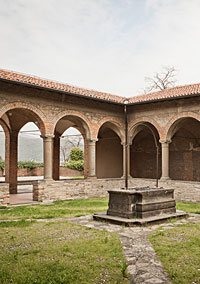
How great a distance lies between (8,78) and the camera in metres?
11.1

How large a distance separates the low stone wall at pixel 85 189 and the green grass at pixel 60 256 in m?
5.39

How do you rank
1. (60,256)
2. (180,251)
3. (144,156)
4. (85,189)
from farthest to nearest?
(144,156) → (85,189) → (180,251) → (60,256)

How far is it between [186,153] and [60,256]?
14810mm

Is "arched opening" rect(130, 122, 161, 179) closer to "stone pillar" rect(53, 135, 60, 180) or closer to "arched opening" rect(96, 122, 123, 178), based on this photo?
"arched opening" rect(96, 122, 123, 178)

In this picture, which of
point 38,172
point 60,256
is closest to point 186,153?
point 60,256

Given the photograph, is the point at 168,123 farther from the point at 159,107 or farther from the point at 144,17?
the point at 144,17

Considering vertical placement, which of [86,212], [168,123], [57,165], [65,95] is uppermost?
[65,95]

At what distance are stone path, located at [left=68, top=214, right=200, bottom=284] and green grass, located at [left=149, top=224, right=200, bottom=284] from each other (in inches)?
4.7

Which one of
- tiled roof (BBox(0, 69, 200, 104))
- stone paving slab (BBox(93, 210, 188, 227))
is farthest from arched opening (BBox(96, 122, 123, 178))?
stone paving slab (BBox(93, 210, 188, 227))

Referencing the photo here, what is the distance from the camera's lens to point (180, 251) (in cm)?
520

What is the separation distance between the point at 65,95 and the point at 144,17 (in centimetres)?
670

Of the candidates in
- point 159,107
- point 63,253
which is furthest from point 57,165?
point 63,253

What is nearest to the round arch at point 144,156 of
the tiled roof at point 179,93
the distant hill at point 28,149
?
the tiled roof at point 179,93

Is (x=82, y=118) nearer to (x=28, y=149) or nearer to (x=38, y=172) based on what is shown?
(x=38, y=172)
